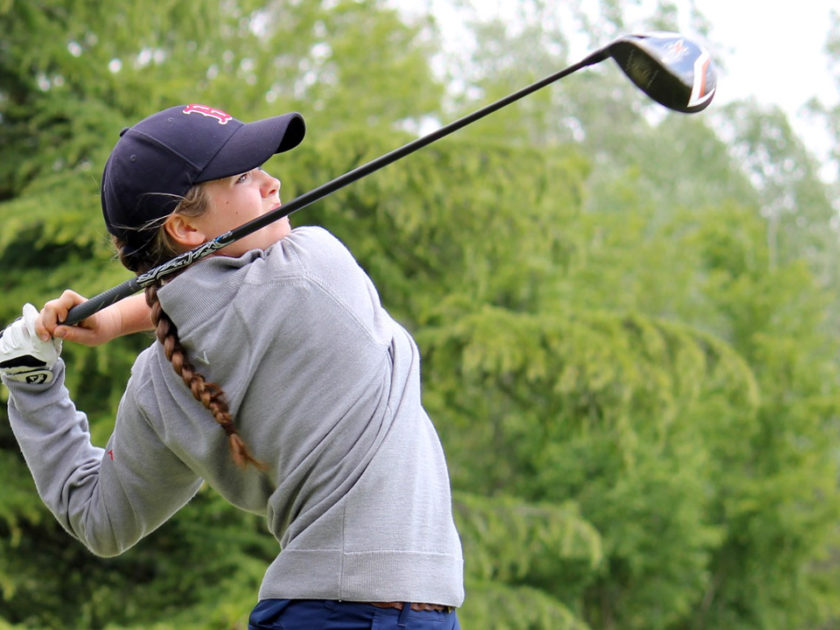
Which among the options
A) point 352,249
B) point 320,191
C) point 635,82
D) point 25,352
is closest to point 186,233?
point 320,191

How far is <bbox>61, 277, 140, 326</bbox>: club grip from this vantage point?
1627mm

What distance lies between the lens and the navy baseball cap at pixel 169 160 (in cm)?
151

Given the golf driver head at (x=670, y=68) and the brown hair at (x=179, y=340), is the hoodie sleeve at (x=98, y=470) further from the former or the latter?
the golf driver head at (x=670, y=68)

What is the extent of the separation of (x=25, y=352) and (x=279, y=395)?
48 cm

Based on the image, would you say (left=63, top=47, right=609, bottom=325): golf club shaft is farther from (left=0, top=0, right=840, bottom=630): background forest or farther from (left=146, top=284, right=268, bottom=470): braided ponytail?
(left=0, top=0, right=840, bottom=630): background forest

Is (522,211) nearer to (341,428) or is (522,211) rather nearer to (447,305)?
(447,305)

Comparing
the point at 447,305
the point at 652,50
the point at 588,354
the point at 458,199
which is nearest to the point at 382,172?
the point at 458,199

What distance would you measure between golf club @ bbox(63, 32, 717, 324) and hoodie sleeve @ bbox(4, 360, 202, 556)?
0.54ft

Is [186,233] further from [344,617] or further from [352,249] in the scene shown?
[352,249]

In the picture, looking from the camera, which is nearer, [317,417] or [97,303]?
[317,417]

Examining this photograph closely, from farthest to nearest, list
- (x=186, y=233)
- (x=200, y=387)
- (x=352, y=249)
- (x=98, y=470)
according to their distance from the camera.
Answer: (x=352, y=249)
(x=98, y=470)
(x=186, y=233)
(x=200, y=387)

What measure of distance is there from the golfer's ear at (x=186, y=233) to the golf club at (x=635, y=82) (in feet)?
0.14

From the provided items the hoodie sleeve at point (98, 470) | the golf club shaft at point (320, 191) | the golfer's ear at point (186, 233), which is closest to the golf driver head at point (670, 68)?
the golf club shaft at point (320, 191)

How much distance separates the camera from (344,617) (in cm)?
146
